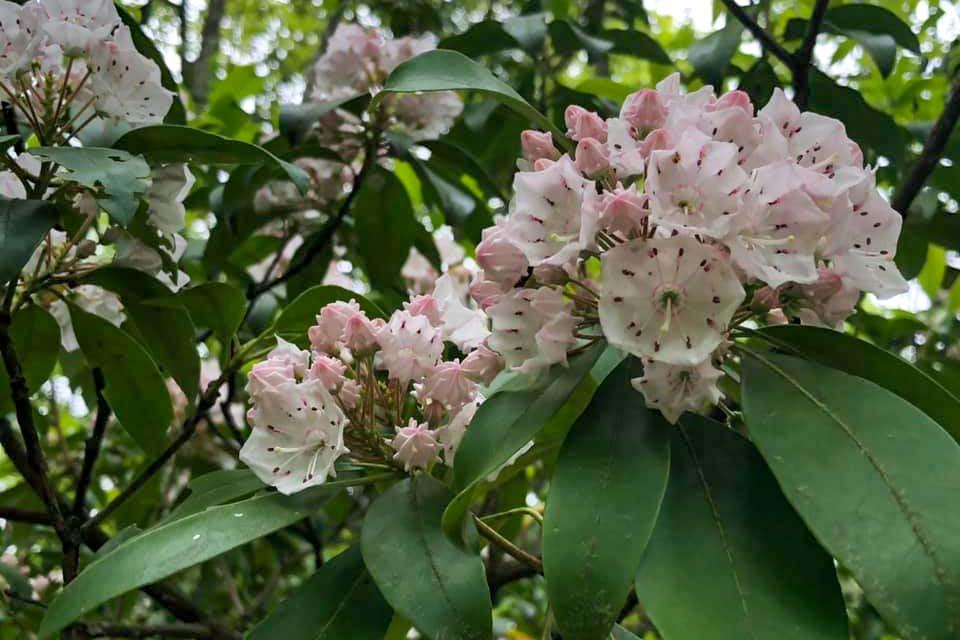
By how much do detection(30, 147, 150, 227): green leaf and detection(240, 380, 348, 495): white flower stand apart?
0.34 metres

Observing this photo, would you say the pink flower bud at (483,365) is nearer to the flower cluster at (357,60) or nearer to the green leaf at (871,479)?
the green leaf at (871,479)

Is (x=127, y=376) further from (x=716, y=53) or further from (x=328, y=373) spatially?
(x=716, y=53)

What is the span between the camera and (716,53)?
2.10 m

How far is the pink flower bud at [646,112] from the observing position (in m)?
1.19

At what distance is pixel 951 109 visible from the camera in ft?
6.53

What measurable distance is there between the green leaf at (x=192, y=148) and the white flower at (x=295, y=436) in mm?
401

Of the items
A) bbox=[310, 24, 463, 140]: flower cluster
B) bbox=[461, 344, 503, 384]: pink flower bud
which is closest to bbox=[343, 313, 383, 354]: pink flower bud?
bbox=[461, 344, 503, 384]: pink flower bud

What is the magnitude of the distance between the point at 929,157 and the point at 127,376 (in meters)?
1.52

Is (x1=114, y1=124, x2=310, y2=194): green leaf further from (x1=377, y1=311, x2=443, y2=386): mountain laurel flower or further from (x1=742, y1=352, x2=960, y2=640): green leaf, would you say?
(x1=742, y1=352, x2=960, y2=640): green leaf

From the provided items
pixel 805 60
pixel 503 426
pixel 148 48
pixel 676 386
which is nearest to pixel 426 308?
pixel 503 426

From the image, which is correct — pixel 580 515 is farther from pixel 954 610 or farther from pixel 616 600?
pixel 954 610

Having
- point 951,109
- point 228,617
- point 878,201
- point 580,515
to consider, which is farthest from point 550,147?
point 228,617

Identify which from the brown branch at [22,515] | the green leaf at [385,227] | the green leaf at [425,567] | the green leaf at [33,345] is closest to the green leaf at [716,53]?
the green leaf at [385,227]

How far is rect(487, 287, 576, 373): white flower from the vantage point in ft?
3.68
